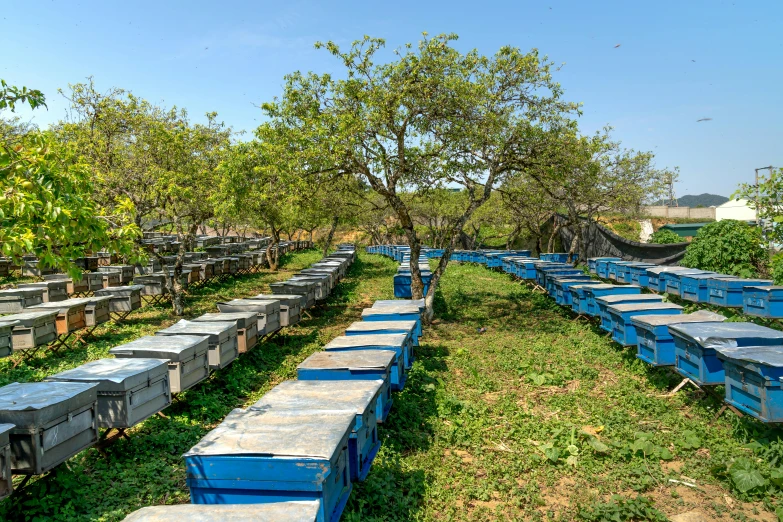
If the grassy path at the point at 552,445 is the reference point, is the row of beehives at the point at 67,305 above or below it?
above

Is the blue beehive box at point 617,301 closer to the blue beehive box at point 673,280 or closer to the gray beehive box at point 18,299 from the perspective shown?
the blue beehive box at point 673,280

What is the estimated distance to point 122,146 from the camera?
16.7 m

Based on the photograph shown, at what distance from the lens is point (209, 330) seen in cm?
915

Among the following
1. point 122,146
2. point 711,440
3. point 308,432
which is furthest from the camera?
point 122,146

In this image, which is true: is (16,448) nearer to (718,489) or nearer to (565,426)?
(565,426)

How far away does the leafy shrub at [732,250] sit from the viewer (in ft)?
57.1

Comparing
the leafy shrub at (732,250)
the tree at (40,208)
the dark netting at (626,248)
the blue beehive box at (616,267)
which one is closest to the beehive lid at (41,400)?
the tree at (40,208)

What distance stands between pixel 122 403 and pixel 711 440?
26.2 ft

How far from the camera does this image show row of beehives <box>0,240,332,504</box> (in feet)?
16.6

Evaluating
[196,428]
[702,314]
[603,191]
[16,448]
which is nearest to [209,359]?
[196,428]

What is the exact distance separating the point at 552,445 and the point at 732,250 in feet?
47.6

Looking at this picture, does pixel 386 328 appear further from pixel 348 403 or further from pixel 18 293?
pixel 18 293

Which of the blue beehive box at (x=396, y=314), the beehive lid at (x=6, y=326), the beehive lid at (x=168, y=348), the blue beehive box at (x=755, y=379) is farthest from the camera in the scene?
the blue beehive box at (x=396, y=314)

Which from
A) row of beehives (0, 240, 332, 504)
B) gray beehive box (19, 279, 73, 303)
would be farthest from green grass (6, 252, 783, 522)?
gray beehive box (19, 279, 73, 303)
